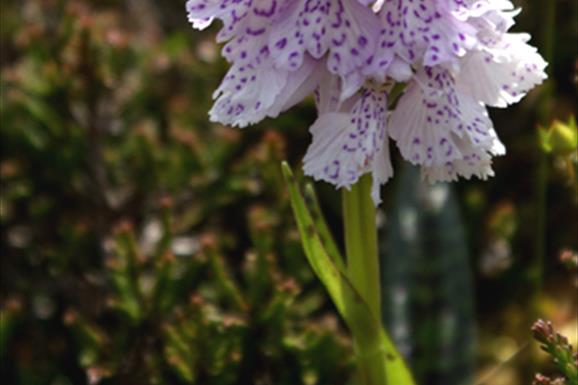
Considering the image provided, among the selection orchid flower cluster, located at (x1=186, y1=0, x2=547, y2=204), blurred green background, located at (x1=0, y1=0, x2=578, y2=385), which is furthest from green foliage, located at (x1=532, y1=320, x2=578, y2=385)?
blurred green background, located at (x1=0, y1=0, x2=578, y2=385)

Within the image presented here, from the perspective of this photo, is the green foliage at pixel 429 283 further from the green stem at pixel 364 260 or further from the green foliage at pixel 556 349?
the green foliage at pixel 556 349

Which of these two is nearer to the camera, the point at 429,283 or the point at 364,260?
the point at 364,260

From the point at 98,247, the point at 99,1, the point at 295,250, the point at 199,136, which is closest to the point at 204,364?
the point at 295,250

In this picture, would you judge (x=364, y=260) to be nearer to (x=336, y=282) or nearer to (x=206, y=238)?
(x=336, y=282)

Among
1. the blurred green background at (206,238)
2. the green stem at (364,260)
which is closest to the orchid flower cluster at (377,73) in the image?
the green stem at (364,260)

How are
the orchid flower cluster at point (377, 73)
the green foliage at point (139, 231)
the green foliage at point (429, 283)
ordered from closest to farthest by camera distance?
the orchid flower cluster at point (377, 73), the green foliage at point (139, 231), the green foliage at point (429, 283)

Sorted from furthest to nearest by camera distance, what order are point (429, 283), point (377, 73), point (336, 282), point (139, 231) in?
point (139, 231)
point (429, 283)
point (336, 282)
point (377, 73)

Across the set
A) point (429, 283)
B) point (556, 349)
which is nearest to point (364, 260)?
point (556, 349)
